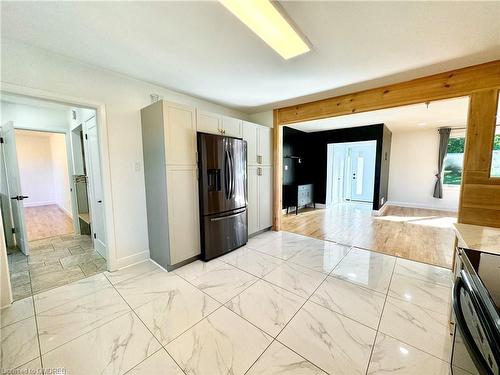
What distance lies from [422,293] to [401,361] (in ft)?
3.50

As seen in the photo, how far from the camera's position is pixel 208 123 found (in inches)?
109

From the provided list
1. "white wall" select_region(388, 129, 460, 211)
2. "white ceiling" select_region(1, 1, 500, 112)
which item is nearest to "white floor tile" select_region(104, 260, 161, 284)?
"white ceiling" select_region(1, 1, 500, 112)

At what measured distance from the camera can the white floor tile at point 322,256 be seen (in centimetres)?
264

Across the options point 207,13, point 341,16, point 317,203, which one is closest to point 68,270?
point 207,13

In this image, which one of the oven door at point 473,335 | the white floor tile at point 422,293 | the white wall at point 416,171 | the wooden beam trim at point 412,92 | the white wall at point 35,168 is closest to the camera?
the oven door at point 473,335

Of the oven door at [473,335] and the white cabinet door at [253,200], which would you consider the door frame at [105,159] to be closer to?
the white cabinet door at [253,200]

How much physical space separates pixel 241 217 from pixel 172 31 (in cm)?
242

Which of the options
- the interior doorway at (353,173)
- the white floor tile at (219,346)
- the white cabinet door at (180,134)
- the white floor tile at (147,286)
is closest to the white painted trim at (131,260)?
the white floor tile at (147,286)

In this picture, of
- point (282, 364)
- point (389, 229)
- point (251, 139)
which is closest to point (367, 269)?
point (282, 364)

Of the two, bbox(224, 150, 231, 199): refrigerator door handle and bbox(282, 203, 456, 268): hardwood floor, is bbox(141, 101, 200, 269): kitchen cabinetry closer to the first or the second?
bbox(224, 150, 231, 199): refrigerator door handle

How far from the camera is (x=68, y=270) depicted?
2.58 metres

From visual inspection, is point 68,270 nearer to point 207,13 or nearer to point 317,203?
point 207,13

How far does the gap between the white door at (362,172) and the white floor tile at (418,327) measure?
6283 millimetres

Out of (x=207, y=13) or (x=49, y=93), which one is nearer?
(x=207, y=13)
